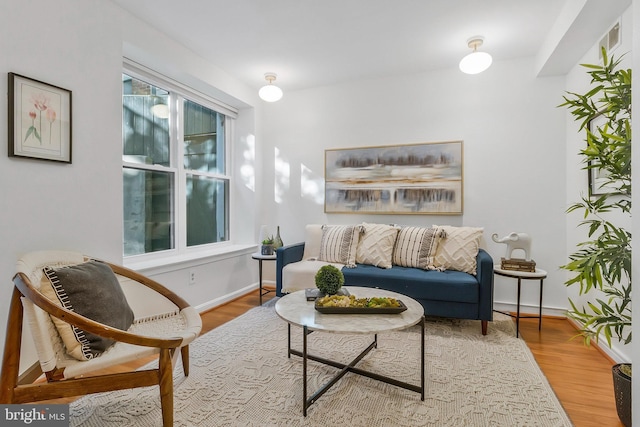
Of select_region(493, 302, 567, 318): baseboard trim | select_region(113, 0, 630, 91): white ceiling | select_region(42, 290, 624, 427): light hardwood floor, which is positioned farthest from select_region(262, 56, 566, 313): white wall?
select_region(42, 290, 624, 427): light hardwood floor

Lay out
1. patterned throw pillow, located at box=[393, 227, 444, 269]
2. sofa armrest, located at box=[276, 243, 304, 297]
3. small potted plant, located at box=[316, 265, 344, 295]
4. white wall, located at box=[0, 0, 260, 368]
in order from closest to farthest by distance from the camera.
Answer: white wall, located at box=[0, 0, 260, 368] < small potted plant, located at box=[316, 265, 344, 295] < patterned throw pillow, located at box=[393, 227, 444, 269] < sofa armrest, located at box=[276, 243, 304, 297]

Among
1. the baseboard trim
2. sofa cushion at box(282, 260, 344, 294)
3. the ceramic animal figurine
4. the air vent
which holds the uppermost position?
the air vent

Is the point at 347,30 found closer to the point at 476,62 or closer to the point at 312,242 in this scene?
the point at 476,62

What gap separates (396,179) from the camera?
12.0ft

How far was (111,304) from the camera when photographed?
5.46ft

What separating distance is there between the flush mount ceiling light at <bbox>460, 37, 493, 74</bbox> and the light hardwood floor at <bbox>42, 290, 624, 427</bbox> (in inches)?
86.4

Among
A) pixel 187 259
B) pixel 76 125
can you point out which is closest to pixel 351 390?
pixel 187 259

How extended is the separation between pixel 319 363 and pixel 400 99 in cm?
283

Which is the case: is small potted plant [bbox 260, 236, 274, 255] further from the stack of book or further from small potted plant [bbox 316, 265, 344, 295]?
the stack of book

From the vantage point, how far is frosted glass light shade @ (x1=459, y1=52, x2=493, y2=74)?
279cm

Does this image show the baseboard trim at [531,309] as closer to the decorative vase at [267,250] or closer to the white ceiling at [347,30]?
the white ceiling at [347,30]

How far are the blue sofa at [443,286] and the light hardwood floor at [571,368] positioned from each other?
0.45 m

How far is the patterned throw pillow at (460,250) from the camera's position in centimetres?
294

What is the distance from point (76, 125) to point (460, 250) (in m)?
3.11
